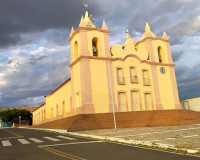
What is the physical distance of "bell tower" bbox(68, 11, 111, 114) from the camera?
26.3m

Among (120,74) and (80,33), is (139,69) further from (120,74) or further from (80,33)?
(80,33)

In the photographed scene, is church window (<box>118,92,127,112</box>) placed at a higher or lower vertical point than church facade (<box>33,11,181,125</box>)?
lower

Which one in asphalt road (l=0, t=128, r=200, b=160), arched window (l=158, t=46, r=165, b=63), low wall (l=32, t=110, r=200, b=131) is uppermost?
arched window (l=158, t=46, r=165, b=63)

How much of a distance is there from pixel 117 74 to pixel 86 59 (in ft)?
17.3

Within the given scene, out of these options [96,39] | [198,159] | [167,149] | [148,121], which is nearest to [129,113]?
[148,121]

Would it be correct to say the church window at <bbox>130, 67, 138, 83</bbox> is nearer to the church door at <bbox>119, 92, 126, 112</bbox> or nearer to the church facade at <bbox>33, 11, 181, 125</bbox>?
the church facade at <bbox>33, 11, 181, 125</bbox>

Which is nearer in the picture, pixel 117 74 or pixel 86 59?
pixel 86 59

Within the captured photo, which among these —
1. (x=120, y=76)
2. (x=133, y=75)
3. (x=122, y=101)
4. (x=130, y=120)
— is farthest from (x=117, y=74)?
(x=130, y=120)

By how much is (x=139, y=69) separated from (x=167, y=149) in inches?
884

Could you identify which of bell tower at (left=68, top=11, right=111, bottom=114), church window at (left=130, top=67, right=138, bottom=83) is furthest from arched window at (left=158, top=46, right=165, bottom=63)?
bell tower at (left=68, top=11, right=111, bottom=114)

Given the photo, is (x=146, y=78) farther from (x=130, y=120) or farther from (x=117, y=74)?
(x=130, y=120)

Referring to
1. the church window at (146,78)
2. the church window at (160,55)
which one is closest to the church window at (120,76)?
the church window at (146,78)

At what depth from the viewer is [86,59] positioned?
27.4 meters

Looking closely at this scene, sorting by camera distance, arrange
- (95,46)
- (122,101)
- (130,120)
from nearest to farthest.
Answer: (130,120), (122,101), (95,46)
